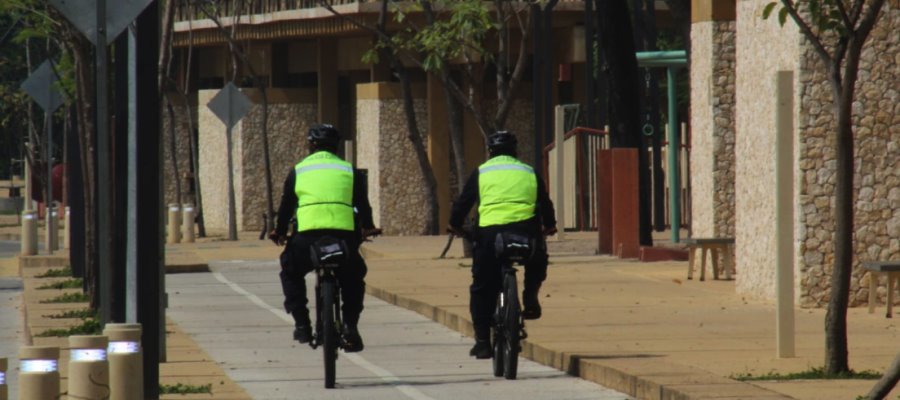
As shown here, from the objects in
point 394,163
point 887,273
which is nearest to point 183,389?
point 887,273

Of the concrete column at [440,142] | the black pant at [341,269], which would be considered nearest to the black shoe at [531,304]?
the black pant at [341,269]

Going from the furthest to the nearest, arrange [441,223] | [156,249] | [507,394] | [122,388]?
[441,223]
[507,394]
[156,249]
[122,388]

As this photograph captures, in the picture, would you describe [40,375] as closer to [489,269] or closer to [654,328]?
[489,269]

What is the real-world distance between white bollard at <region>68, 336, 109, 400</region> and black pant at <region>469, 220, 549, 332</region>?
505 centimetres

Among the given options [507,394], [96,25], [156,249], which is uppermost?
[96,25]

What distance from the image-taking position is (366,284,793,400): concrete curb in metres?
11.6

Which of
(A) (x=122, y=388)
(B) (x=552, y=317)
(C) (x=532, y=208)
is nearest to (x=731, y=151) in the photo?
Result: (B) (x=552, y=317)

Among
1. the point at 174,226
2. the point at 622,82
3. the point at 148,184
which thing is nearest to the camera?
the point at 148,184

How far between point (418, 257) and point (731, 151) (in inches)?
278

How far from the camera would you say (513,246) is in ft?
45.2

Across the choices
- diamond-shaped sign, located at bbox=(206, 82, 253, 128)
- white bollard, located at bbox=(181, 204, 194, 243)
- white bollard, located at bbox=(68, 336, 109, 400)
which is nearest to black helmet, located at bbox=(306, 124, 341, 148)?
white bollard, located at bbox=(68, 336, 109, 400)

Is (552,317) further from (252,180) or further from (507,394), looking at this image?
(252,180)

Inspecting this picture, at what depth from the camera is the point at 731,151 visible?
959 inches

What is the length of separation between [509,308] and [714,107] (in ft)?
36.6
